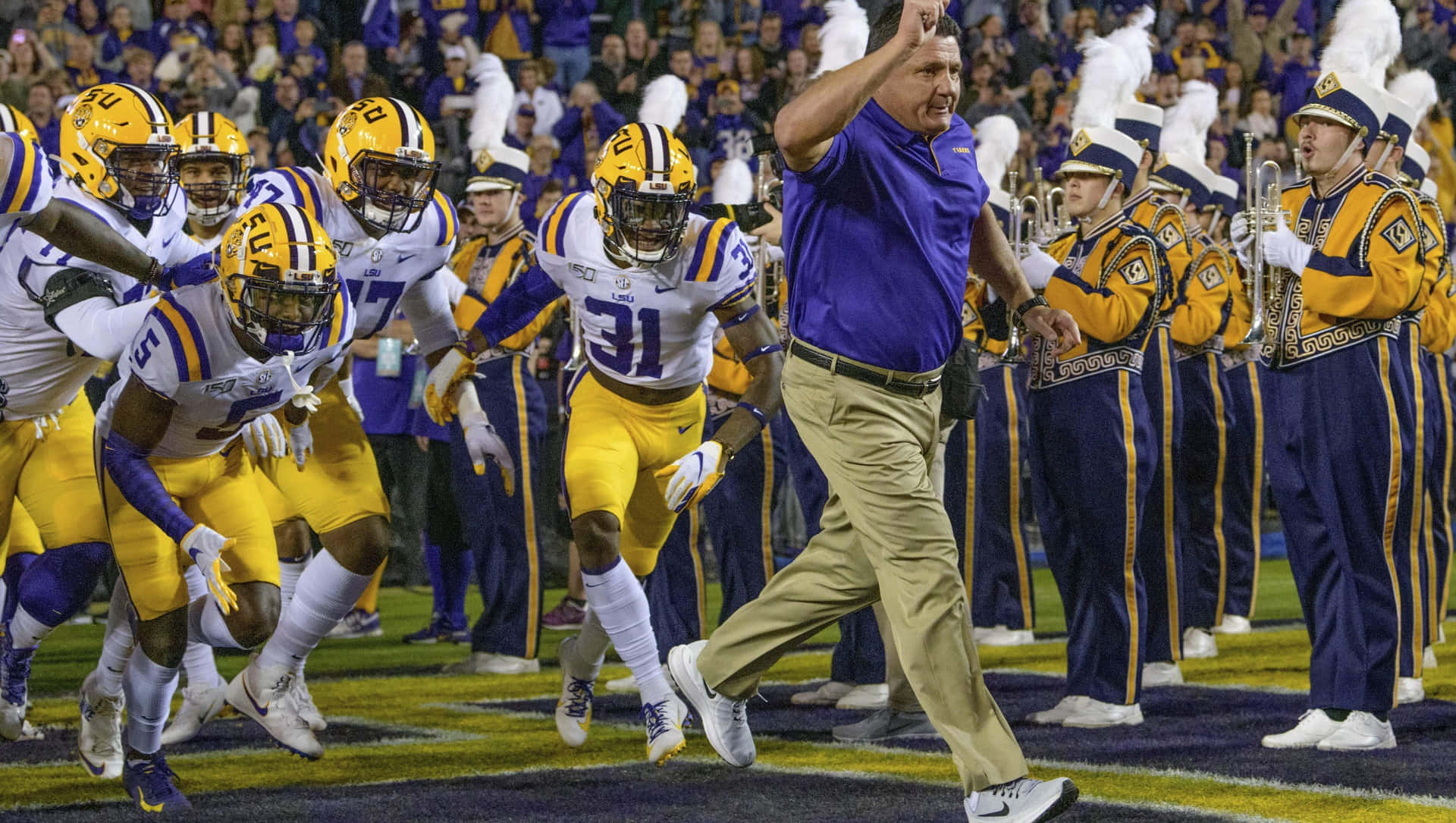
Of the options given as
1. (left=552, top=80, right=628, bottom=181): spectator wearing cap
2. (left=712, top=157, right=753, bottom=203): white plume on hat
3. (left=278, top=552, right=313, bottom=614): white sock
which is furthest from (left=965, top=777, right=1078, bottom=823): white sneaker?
(left=552, top=80, right=628, bottom=181): spectator wearing cap

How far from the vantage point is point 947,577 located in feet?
13.3

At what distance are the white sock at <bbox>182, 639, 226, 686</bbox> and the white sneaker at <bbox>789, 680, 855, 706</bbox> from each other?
2119 mm

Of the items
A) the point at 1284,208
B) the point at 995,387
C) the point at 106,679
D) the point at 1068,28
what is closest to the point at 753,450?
the point at 995,387

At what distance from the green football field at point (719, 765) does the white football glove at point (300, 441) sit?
951 mm

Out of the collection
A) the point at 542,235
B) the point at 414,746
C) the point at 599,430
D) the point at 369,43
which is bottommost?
the point at 414,746

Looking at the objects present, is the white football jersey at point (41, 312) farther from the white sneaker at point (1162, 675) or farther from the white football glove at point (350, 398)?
the white sneaker at point (1162, 675)

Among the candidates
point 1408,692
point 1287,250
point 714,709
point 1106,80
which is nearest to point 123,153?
point 714,709

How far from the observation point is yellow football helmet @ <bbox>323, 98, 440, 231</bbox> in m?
5.69

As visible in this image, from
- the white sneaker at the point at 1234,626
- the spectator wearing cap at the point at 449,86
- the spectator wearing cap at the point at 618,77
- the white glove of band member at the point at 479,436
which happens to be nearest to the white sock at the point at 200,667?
the white glove of band member at the point at 479,436

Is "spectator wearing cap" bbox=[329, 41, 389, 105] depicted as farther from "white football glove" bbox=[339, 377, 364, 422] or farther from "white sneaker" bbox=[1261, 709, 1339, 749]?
"white sneaker" bbox=[1261, 709, 1339, 749]

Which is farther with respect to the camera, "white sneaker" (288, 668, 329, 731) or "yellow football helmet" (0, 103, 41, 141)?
"yellow football helmet" (0, 103, 41, 141)

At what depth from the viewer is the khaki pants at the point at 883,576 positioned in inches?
157

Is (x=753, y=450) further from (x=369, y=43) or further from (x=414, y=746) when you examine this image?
(x=369, y=43)

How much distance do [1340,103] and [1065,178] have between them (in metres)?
1.07
